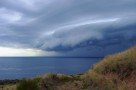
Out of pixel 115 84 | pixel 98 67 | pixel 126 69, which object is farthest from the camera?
pixel 98 67

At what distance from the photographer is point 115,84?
15.7 m

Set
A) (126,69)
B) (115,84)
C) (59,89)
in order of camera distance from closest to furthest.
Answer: (115,84) → (59,89) → (126,69)

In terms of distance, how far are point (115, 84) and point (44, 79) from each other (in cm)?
529

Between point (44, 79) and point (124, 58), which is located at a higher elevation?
point (124, 58)

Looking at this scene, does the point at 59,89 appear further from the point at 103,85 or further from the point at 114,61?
the point at 114,61

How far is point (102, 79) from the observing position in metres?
16.9

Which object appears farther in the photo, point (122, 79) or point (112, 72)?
point (112, 72)

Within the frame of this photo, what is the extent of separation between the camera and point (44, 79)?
19094 mm

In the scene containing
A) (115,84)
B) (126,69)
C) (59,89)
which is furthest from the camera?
(126,69)

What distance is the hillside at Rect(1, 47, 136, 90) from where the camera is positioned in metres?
16.1

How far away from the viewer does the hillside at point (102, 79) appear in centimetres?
1612

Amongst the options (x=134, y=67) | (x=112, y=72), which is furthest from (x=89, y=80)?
(x=134, y=67)

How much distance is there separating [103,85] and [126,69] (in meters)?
2.88

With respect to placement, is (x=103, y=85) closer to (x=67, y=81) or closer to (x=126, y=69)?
(x=126, y=69)
